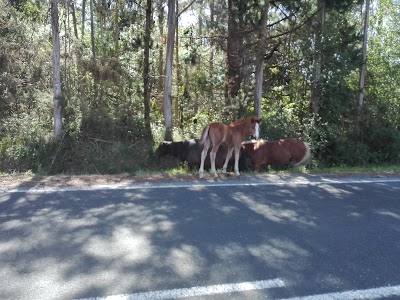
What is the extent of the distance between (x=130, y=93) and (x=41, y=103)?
3.60 metres

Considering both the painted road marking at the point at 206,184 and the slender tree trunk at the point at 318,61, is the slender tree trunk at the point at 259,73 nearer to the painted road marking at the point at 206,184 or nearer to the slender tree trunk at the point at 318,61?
the slender tree trunk at the point at 318,61

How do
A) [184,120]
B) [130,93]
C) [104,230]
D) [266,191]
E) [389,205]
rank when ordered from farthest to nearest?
[184,120] < [130,93] < [266,191] < [389,205] < [104,230]

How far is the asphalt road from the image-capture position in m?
3.75

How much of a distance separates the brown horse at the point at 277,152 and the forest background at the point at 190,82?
236 cm

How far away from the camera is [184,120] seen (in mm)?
20797

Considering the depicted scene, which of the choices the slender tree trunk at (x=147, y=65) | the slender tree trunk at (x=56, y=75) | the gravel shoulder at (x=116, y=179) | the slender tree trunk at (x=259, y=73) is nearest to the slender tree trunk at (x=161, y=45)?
the slender tree trunk at (x=147, y=65)

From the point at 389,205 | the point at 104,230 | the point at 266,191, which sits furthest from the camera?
the point at 266,191

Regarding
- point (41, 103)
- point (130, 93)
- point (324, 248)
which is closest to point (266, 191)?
point (324, 248)

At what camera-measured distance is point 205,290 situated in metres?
3.67

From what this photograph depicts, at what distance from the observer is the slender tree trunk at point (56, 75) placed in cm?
1267

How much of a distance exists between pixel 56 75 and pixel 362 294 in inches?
483

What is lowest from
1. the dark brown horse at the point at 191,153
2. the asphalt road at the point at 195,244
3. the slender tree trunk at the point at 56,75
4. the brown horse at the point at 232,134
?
the asphalt road at the point at 195,244

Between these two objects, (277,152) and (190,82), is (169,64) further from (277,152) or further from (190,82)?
(277,152)

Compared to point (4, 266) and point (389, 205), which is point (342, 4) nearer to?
point (389, 205)
